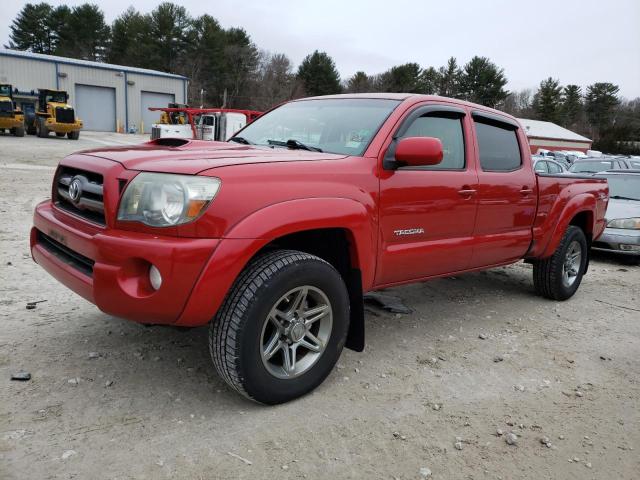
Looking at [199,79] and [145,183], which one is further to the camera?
[199,79]

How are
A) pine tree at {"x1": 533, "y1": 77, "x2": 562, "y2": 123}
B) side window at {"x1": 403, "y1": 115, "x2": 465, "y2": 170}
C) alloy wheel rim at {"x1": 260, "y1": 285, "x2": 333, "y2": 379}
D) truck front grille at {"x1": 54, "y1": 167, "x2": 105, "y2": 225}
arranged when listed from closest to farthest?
truck front grille at {"x1": 54, "y1": 167, "x2": 105, "y2": 225} → alloy wheel rim at {"x1": 260, "y1": 285, "x2": 333, "y2": 379} → side window at {"x1": 403, "y1": 115, "x2": 465, "y2": 170} → pine tree at {"x1": 533, "y1": 77, "x2": 562, "y2": 123}

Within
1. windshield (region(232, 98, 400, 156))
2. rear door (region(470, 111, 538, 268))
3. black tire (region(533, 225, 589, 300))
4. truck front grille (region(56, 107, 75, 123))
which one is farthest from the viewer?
truck front grille (region(56, 107, 75, 123))

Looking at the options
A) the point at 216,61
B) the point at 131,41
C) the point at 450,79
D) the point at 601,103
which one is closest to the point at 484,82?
the point at 450,79

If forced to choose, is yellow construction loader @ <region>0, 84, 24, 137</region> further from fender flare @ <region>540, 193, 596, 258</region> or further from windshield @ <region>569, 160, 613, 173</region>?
fender flare @ <region>540, 193, 596, 258</region>

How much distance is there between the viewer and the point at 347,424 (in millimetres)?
2648

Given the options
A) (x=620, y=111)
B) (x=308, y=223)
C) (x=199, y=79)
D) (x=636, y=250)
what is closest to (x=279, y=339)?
(x=308, y=223)

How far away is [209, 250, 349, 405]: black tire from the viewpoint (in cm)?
248

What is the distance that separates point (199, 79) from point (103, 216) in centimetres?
6198

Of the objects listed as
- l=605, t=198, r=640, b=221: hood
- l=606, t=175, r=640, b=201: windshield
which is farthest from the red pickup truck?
l=606, t=175, r=640, b=201: windshield

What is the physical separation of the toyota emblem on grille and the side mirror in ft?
5.96

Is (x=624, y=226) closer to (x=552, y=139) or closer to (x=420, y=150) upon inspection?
(x=420, y=150)

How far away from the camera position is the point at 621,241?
725cm

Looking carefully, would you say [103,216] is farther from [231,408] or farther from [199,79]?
[199,79]

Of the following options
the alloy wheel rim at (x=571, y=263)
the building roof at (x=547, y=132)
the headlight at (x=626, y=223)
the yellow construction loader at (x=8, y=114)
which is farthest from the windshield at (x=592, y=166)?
the building roof at (x=547, y=132)
